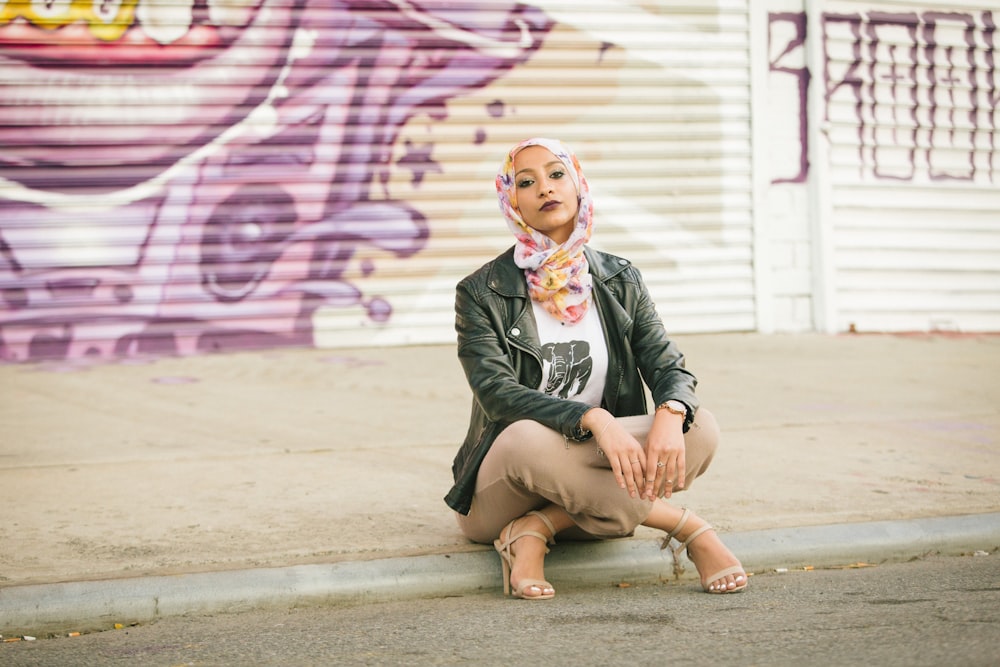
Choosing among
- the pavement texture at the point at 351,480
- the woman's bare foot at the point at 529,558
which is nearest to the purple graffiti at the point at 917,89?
the pavement texture at the point at 351,480

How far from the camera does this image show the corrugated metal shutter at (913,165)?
33.7ft

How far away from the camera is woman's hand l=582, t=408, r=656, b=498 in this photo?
143 inches

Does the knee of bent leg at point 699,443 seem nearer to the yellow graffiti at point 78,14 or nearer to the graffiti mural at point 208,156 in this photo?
the graffiti mural at point 208,156

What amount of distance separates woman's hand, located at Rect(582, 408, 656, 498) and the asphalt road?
39 cm

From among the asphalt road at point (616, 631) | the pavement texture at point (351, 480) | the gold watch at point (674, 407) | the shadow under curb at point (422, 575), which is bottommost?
the asphalt road at point (616, 631)

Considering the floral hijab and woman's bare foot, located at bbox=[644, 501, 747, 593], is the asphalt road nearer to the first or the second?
woman's bare foot, located at bbox=[644, 501, 747, 593]

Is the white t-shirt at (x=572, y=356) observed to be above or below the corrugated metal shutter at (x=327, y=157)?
below

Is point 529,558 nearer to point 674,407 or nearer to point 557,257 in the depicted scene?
point 674,407

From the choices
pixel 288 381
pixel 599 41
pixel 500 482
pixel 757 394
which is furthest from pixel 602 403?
pixel 599 41

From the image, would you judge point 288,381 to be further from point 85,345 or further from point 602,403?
point 602,403

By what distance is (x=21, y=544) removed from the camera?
4242 millimetres

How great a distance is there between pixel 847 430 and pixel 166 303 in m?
5.01

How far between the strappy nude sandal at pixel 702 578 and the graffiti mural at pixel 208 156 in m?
5.63

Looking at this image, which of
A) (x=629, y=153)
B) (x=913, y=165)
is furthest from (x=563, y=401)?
(x=913, y=165)
